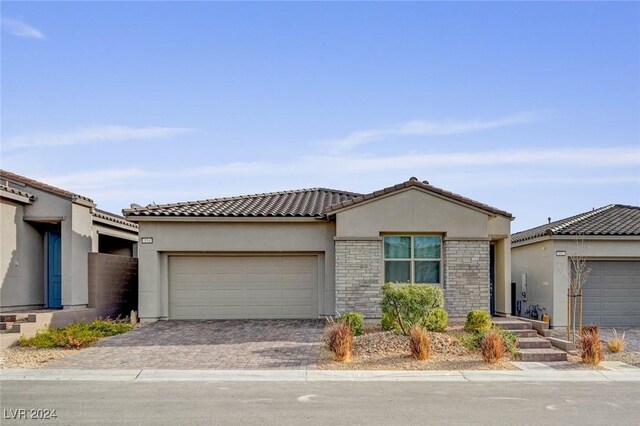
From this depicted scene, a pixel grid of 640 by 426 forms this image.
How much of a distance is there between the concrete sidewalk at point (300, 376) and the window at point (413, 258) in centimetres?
634

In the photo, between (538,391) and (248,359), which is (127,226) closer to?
(248,359)

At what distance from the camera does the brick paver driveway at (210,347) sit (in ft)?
46.5

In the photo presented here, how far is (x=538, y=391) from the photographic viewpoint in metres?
11.8

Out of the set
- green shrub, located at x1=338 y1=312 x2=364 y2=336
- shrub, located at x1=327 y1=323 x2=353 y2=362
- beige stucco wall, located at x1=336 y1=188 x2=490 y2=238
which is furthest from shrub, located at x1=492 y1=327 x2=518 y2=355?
beige stucco wall, located at x1=336 y1=188 x2=490 y2=238

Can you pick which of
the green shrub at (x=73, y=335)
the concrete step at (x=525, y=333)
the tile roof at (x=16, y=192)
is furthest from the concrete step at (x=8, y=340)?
the concrete step at (x=525, y=333)

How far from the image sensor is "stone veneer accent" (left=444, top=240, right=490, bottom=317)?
19.3 metres

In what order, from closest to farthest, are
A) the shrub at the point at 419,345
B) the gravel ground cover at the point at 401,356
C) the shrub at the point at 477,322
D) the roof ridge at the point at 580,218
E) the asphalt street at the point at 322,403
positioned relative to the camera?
the asphalt street at the point at 322,403
the gravel ground cover at the point at 401,356
the shrub at the point at 419,345
the shrub at the point at 477,322
the roof ridge at the point at 580,218

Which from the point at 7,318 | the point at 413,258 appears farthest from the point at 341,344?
the point at 7,318

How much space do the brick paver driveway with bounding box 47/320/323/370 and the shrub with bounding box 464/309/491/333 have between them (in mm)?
3894

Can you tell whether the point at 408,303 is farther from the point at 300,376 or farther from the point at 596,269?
the point at 596,269

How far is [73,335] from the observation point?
1614 cm

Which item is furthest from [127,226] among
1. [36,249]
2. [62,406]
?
[62,406]

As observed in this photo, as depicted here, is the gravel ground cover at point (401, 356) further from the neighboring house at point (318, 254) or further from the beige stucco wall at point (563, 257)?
the beige stucco wall at point (563, 257)

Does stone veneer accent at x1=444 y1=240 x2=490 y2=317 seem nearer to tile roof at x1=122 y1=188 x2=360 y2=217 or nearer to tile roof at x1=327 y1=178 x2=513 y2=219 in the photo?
tile roof at x1=327 y1=178 x2=513 y2=219
